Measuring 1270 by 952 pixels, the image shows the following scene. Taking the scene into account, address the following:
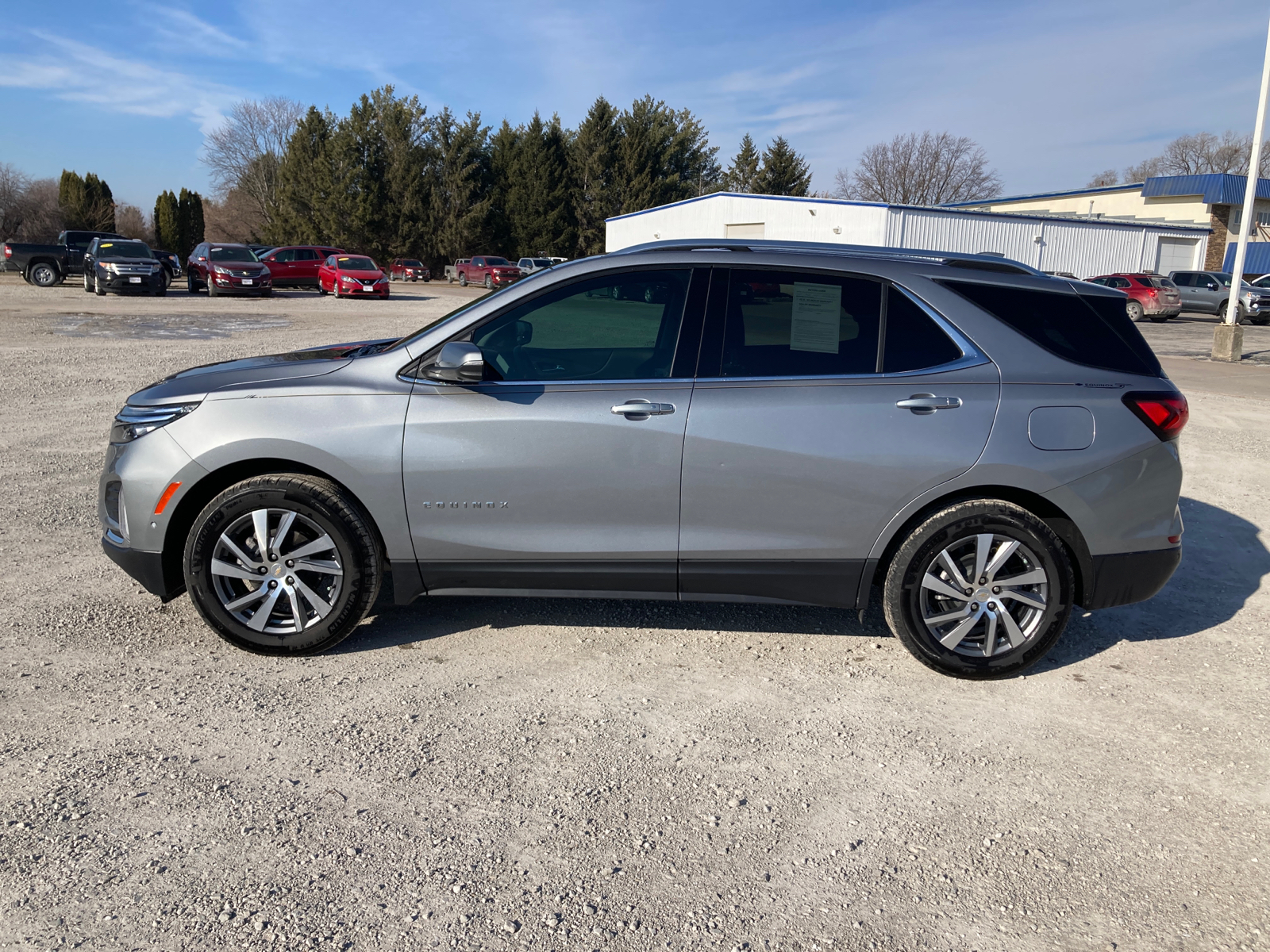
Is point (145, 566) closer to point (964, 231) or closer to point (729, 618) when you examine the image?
point (729, 618)

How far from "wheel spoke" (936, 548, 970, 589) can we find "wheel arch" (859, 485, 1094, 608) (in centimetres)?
17

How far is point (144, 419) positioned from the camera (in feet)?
13.3

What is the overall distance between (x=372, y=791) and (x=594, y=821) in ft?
2.56

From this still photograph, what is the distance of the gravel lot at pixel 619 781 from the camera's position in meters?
2.53

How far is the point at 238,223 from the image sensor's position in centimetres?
7900

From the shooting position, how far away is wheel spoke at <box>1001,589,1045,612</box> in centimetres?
390

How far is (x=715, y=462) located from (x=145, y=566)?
259 centimetres

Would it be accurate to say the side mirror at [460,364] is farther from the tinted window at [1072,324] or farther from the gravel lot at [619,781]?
the tinted window at [1072,324]

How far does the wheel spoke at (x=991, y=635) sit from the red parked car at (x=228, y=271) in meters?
30.9

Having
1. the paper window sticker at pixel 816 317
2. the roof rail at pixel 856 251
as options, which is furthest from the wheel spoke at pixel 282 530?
the paper window sticker at pixel 816 317

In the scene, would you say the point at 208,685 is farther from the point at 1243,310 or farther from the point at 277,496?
the point at 1243,310

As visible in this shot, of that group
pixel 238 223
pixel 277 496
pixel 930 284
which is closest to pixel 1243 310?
pixel 930 284

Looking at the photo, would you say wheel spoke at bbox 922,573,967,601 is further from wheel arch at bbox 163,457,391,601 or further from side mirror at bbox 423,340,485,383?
wheel arch at bbox 163,457,391,601

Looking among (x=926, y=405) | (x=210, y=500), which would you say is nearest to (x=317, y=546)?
(x=210, y=500)
